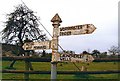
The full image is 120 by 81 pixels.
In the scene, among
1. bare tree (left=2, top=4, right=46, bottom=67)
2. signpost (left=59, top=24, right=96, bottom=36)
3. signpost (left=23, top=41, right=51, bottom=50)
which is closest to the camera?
signpost (left=59, top=24, right=96, bottom=36)

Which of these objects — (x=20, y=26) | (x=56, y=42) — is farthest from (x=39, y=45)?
(x=20, y=26)

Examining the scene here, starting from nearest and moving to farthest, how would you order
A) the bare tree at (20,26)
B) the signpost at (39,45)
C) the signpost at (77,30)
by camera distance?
the signpost at (77,30)
the signpost at (39,45)
the bare tree at (20,26)

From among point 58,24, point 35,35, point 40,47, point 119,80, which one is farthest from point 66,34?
point 35,35

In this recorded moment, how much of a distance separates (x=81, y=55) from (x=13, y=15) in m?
21.2

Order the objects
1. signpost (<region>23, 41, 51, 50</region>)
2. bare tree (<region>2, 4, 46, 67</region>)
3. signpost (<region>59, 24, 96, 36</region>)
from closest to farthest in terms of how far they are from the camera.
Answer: signpost (<region>59, 24, 96, 36</region>) → signpost (<region>23, 41, 51, 50</region>) → bare tree (<region>2, 4, 46, 67</region>)

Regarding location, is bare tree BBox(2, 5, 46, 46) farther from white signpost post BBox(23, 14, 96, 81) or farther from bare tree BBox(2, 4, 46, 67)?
white signpost post BBox(23, 14, 96, 81)

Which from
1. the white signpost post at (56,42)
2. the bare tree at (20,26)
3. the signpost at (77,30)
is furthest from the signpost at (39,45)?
the bare tree at (20,26)

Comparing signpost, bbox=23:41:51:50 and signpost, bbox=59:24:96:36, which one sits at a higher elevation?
signpost, bbox=59:24:96:36

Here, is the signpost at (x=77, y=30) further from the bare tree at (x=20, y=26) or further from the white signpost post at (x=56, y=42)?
the bare tree at (x=20, y=26)

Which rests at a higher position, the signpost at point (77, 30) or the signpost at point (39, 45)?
the signpost at point (77, 30)

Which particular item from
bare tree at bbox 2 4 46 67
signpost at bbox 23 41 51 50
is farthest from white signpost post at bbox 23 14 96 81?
bare tree at bbox 2 4 46 67

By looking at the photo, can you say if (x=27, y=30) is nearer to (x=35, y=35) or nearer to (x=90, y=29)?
(x=35, y=35)

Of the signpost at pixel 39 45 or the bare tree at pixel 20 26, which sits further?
the bare tree at pixel 20 26

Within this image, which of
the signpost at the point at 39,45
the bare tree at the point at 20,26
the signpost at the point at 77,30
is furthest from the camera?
the bare tree at the point at 20,26
